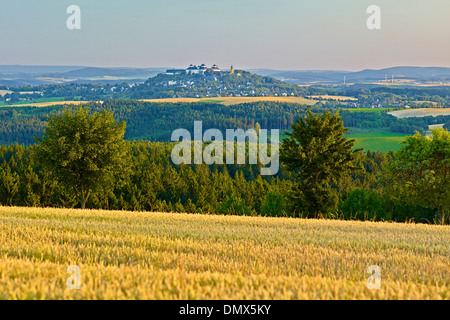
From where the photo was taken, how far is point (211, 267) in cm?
896

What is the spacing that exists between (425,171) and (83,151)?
37.7m

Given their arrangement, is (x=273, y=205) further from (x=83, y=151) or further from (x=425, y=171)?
(x=83, y=151)

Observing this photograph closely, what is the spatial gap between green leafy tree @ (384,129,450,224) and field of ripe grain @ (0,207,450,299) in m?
34.9

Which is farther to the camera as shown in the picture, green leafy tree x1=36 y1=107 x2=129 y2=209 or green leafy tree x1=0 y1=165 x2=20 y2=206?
green leafy tree x1=0 y1=165 x2=20 y2=206

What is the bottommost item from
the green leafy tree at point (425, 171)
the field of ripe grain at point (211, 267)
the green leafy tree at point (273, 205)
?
the green leafy tree at point (273, 205)

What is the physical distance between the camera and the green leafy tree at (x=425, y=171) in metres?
46.9

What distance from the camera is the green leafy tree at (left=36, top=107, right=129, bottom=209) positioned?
Answer: 4216cm

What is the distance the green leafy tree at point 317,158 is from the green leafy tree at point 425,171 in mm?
11472

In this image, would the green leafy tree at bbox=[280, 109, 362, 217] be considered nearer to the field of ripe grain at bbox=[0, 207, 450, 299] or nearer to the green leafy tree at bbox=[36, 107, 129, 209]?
the green leafy tree at bbox=[36, 107, 129, 209]

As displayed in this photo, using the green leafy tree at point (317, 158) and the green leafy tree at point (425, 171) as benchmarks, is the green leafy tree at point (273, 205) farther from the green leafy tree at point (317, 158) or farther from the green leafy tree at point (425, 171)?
the green leafy tree at point (317, 158)

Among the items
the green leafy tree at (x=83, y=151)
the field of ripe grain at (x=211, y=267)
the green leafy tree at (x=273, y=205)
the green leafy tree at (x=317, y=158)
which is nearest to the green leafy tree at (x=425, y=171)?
the green leafy tree at (x=317, y=158)

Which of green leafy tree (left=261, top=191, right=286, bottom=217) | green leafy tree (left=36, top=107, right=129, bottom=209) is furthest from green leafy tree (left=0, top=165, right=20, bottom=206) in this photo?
green leafy tree (left=261, top=191, right=286, bottom=217)

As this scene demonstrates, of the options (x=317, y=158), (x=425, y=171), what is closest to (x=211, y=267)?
(x=317, y=158)

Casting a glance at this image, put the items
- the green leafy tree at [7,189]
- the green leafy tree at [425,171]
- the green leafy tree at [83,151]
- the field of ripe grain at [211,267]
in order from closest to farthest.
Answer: the field of ripe grain at [211,267], the green leafy tree at [83,151], the green leafy tree at [425,171], the green leafy tree at [7,189]
